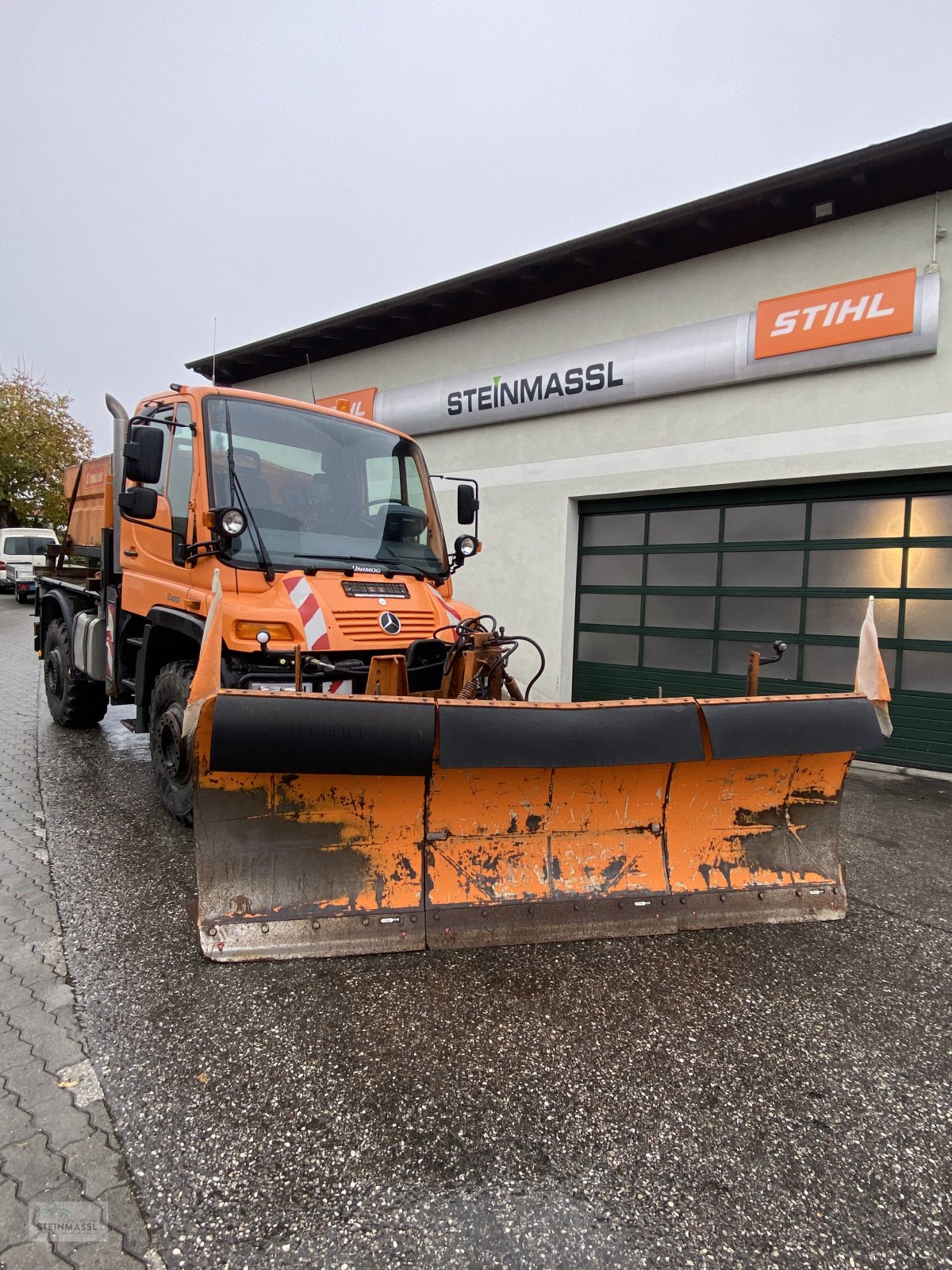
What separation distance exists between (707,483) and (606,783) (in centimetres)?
542

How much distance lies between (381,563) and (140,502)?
1541 mm

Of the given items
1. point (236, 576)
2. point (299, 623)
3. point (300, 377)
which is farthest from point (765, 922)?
point (300, 377)

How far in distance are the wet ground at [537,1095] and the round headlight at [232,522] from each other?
1855 millimetres

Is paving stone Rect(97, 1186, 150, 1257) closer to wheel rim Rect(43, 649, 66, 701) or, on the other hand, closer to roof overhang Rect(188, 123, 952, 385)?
wheel rim Rect(43, 649, 66, 701)

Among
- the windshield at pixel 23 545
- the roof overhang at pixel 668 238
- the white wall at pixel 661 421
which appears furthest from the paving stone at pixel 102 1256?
the windshield at pixel 23 545

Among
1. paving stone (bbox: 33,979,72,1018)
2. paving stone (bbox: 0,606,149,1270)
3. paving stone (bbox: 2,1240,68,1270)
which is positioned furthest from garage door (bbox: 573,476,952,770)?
paving stone (bbox: 2,1240,68,1270)

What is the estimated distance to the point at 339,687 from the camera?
360cm

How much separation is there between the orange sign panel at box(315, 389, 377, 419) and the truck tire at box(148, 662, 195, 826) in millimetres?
7650

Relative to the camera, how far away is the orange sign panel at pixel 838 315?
6.28 metres

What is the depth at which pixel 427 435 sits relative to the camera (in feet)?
34.0

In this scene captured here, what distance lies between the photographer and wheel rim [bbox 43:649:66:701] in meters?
7.07

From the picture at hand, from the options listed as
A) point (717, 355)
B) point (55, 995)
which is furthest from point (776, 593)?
point (55, 995)

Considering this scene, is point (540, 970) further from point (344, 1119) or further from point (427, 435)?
point (427, 435)

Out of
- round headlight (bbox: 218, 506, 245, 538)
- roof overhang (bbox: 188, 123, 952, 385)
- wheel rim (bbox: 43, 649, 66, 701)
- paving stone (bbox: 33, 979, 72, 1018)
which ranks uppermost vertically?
roof overhang (bbox: 188, 123, 952, 385)
